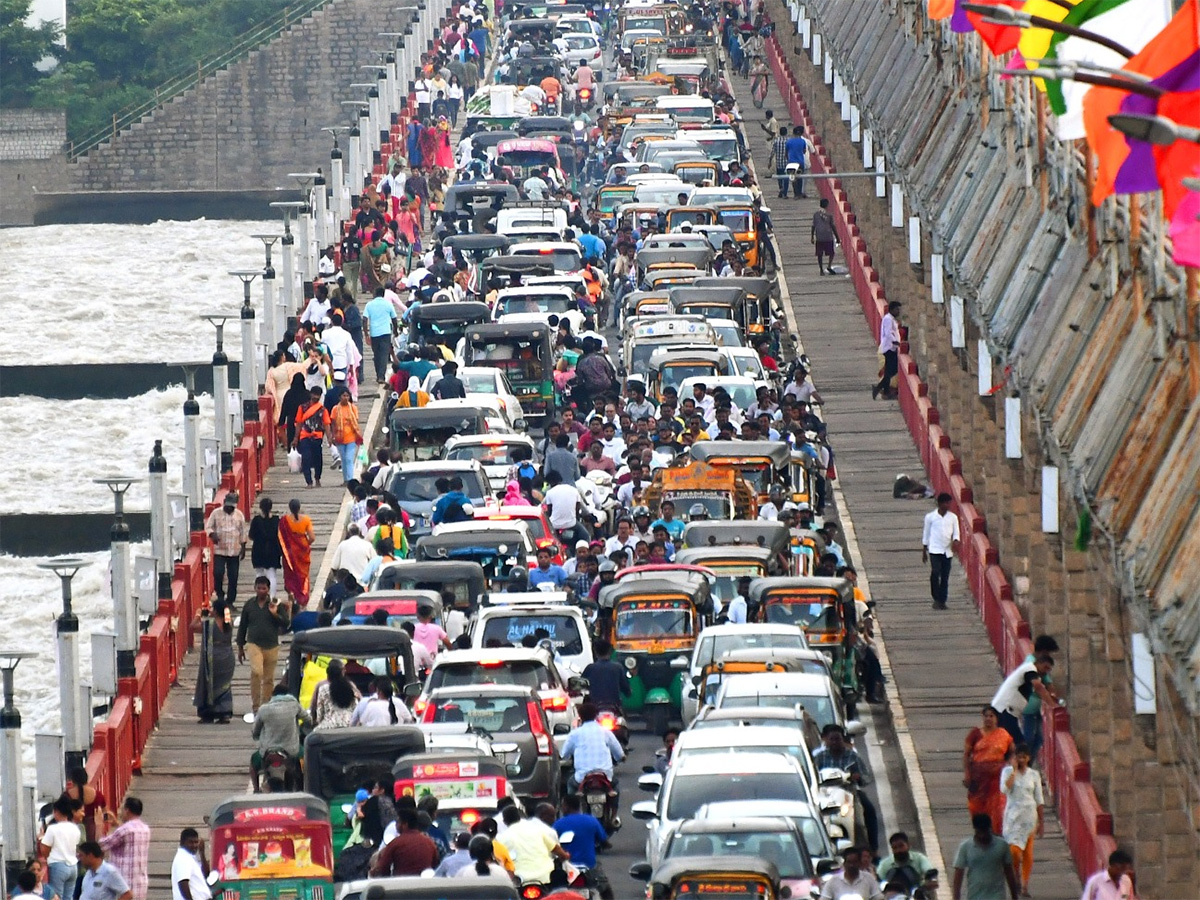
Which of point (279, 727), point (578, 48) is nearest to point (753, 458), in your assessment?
point (279, 727)

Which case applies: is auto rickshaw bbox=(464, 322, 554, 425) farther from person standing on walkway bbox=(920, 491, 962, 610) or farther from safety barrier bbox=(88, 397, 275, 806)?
person standing on walkway bbox=(920, 491, 962, 610)

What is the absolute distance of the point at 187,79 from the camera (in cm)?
12575

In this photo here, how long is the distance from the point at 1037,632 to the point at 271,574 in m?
8.64

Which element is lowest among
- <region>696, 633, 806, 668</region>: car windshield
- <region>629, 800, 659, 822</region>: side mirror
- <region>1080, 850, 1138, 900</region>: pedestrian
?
<region>696, 633, 806, 668</region>: car windshield

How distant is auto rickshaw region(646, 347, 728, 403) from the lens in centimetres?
4275

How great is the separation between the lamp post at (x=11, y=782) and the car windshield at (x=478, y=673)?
Answer: 3.85 meters

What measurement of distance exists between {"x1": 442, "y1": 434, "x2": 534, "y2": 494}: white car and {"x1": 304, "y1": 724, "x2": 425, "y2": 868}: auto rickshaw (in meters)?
12.0

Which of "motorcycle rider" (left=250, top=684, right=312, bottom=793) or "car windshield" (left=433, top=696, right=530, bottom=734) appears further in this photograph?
"motorcycle rider" (left=250, top=684, right=312, bottom=793)

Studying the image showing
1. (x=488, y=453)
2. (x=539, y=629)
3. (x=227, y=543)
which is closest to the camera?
(x=539, y=629)

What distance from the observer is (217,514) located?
36344 mm

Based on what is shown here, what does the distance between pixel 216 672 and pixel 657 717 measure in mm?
4498

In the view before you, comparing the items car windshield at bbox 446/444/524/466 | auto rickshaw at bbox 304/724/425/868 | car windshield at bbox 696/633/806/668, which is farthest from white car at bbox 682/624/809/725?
car windshield at bbox 446/444/524/466

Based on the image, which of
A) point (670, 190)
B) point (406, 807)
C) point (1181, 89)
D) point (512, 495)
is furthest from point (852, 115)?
point (1181, 89)

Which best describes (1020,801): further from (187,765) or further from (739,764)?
(187,765)
